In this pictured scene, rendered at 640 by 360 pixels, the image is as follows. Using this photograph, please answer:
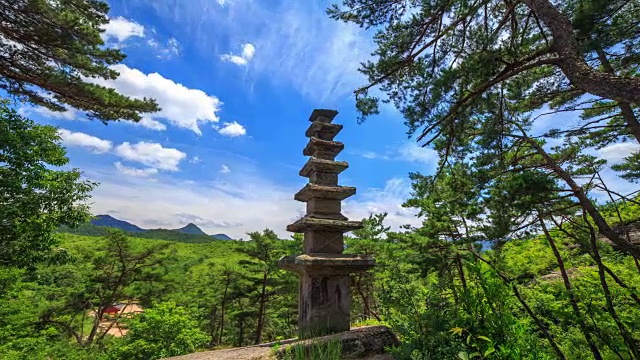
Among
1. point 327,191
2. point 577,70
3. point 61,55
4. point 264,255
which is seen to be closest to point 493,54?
point 577,70

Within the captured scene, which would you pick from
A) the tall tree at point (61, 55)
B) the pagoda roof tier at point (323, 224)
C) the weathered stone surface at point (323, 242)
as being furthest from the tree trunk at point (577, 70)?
the tall tree at point (61, 55)

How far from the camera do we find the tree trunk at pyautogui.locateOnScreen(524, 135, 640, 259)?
186 inches

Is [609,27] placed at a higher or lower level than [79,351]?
higher

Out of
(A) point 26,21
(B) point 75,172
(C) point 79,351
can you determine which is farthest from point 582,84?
(C) point 79,351

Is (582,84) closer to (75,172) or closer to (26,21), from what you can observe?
(26,21)

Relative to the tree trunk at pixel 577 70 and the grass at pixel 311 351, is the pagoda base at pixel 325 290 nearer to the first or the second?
the grass at pixel 311 351

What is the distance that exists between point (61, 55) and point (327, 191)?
8370 mm

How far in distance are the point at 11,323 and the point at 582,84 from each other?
2148 centimetres

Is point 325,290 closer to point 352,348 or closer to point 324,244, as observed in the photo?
point 324,244

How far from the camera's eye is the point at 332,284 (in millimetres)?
7109

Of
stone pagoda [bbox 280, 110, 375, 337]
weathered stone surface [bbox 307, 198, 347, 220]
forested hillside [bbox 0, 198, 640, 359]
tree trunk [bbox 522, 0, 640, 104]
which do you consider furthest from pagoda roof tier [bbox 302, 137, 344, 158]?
tree trunk [bbox 522, 0, 640, 104]

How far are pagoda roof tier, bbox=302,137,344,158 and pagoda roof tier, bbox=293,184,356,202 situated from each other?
108 cm

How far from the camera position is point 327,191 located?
774 cm

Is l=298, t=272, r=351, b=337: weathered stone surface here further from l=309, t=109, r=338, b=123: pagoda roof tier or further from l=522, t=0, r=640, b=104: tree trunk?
l=522, t=0, r=640, b=104: tree trunk
